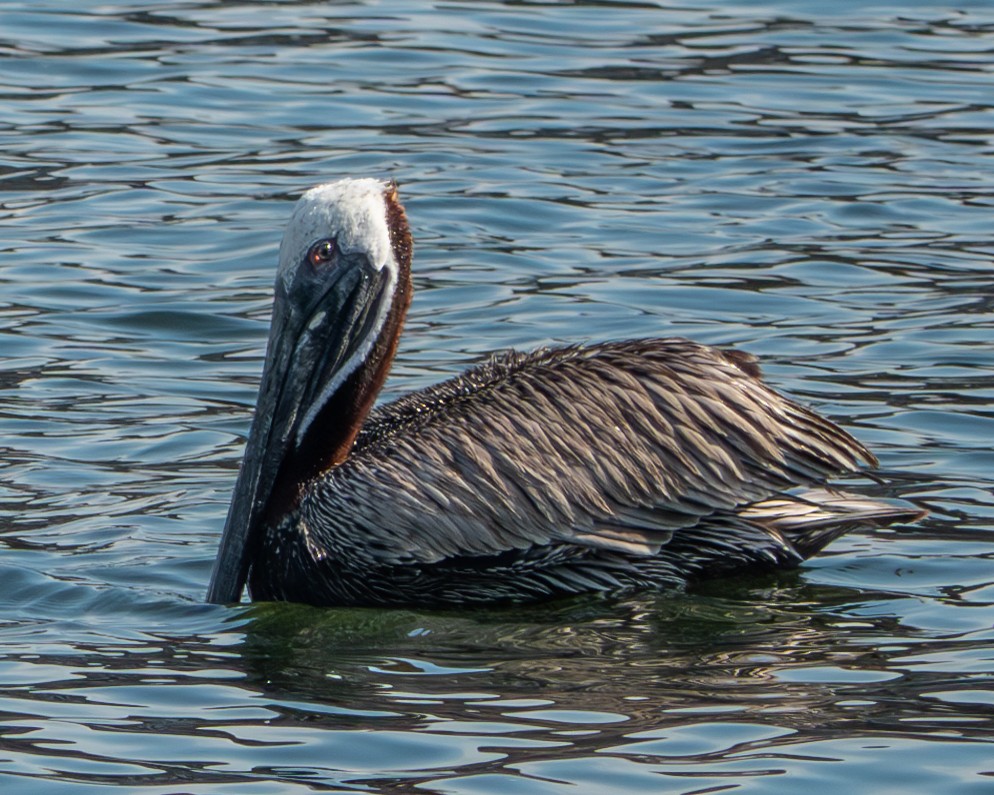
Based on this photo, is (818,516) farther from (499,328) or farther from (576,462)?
(499,328)

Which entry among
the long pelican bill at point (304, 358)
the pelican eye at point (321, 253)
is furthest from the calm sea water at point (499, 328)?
the pelican eye at point (321, 253)

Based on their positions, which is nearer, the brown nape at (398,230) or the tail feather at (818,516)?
the tail feather at (818,516)

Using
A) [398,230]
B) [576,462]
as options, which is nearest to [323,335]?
[398,230]

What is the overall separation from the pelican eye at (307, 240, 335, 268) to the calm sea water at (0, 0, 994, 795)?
1015 mm

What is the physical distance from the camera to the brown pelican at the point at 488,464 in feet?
22.8

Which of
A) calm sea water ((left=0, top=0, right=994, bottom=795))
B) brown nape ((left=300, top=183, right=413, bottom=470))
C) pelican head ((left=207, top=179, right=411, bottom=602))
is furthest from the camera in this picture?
brown nape ((left=300, top=183, right=413, bottom=470))

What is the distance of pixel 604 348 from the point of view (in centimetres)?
736

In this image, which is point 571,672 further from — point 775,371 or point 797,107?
point 797,107

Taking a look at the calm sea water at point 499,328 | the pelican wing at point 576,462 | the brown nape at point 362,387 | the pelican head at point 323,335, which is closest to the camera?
the calm sea water at point 499,328

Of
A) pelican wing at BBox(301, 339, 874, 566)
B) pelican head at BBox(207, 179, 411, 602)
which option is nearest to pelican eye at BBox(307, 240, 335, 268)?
pelican head at BBox(207, 179, 411, 602)

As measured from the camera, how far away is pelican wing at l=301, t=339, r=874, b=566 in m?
6.92

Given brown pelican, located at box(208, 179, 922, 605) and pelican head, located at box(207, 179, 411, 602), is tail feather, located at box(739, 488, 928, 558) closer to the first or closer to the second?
brown pelican, located at box(208, 179, 922, 605)

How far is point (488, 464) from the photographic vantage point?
6.98m

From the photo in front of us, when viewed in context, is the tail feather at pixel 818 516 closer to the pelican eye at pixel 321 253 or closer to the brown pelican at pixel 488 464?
the brown pelican at pixel 488 464
